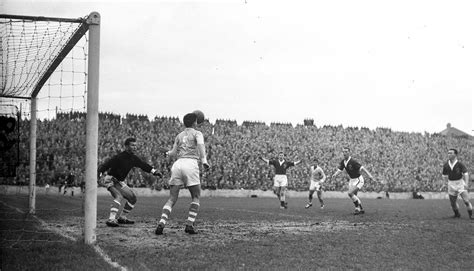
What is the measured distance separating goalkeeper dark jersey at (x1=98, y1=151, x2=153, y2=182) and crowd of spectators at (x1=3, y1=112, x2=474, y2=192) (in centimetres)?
1492

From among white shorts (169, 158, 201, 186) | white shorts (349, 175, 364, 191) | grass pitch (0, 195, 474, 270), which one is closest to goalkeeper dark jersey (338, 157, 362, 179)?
white shorts (349, 175, 364, 191)

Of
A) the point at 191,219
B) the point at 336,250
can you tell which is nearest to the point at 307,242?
the point at 336,250

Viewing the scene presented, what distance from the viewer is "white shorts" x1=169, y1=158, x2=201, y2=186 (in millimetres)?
9492

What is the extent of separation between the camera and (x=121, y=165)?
11531 mm

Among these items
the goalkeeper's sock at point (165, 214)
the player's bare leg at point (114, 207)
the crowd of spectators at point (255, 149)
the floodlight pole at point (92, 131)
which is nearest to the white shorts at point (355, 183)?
the player's bare leg at point (114, 207)

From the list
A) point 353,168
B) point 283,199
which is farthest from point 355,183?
point 283,199

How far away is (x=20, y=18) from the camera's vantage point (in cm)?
879

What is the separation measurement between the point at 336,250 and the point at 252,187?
28835 millimetres

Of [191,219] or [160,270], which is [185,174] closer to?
[191,219]

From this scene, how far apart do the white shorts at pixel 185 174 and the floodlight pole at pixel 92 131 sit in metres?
1.73

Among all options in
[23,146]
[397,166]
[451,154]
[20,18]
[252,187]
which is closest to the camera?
[20,18]

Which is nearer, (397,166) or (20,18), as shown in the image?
(20,18)

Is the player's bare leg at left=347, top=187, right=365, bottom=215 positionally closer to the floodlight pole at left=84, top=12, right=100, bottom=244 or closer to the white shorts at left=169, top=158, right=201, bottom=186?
the white shorts at left=169, top=158, right=201, bottom=186

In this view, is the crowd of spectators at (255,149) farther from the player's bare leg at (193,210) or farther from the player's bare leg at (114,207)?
the player's bare leg at (193,210)
